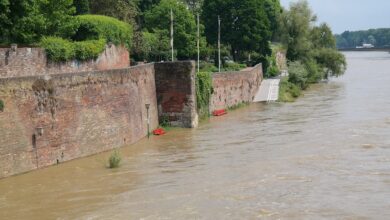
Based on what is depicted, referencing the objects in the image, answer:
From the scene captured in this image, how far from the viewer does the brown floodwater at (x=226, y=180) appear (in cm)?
1526

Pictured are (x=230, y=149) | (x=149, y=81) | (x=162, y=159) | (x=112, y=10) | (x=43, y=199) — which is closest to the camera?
(x=43, y=199)

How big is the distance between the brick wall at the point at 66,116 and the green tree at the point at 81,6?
620 inches

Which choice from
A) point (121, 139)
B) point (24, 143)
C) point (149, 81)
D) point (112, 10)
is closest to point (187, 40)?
point (112, 10)

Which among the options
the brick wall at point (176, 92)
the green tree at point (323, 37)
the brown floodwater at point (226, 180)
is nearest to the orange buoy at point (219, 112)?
the brown floodwater at point (226, 180)

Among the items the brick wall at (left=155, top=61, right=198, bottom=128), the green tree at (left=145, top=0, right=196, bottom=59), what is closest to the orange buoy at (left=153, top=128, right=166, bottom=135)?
the brick wall at (left=155, top=61, right=198, bottom=128)

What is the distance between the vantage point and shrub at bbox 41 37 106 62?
28.6 meters

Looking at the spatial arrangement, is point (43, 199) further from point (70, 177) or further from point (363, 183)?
point (363, 183)

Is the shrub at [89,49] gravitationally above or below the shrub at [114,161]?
above

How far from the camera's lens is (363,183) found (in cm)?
1753

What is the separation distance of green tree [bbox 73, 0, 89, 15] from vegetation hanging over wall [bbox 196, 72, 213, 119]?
1186 cm

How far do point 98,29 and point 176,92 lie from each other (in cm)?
792

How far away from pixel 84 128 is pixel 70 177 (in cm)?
337

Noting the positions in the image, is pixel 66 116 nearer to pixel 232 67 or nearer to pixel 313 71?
pixel 232 67

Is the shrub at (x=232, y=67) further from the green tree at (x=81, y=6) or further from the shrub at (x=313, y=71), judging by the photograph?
the green tree at (x=81, y=6)
